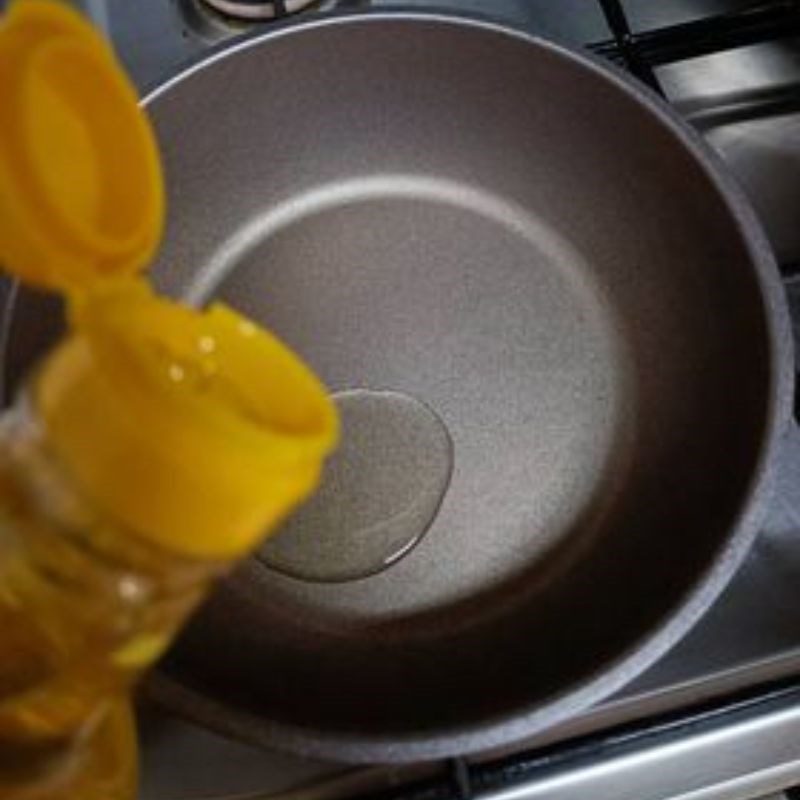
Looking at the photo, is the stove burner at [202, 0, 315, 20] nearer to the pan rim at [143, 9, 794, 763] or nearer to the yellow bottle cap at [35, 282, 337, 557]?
the pan rim at [143, 9, 794, 763]

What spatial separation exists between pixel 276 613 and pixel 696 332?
239mm

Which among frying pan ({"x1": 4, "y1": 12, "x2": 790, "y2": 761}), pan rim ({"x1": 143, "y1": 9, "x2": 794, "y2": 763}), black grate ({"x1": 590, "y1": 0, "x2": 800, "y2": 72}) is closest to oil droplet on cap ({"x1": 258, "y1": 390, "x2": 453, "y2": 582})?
frying pan ({"x1": 4, "y1": 12, "x2": 790, "y2": 761})

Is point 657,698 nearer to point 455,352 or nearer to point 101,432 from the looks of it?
point 455,352

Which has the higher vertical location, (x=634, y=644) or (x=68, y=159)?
(x=68, y=159)

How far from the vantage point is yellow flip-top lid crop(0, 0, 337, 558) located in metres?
0.25

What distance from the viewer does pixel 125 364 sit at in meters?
0.26

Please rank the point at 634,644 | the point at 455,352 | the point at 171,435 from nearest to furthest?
the point at 171,435, the point at 634,644, the point at 455,352

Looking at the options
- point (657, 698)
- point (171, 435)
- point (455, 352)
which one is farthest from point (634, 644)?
point (171, 435)

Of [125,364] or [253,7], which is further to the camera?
[253,7]

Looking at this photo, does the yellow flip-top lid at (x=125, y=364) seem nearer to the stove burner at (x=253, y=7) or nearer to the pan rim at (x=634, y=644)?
the pan rim at (x=634, y=644)

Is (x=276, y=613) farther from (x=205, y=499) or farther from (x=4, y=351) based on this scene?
(x=205, y=499)

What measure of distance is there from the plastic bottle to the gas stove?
135 millimetres

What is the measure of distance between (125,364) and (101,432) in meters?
0.01

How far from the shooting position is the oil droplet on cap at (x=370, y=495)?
1.83 ft
